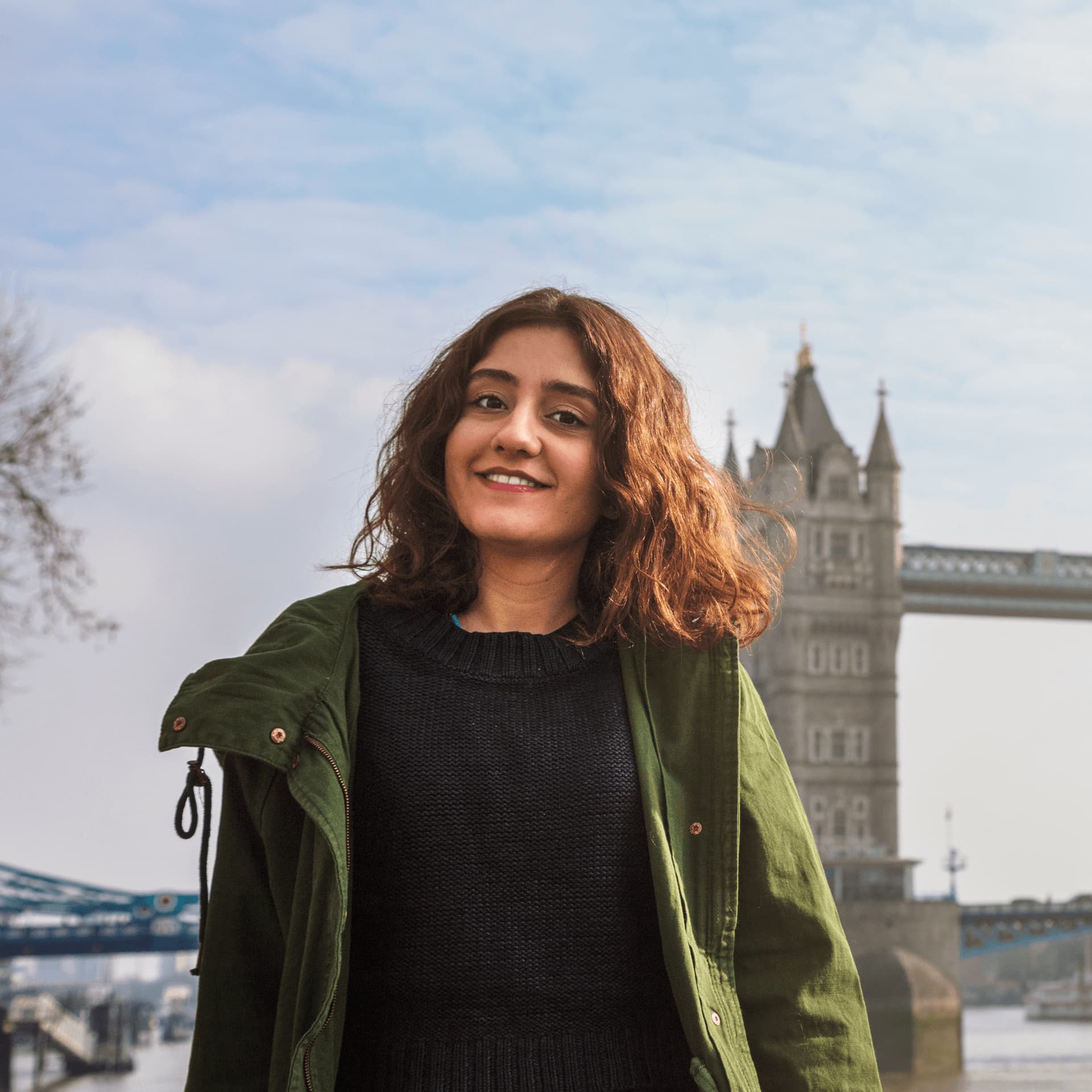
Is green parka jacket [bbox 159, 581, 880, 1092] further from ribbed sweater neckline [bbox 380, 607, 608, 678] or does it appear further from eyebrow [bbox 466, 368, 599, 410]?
eyebrow [bbox 466, 368, 599, 410]

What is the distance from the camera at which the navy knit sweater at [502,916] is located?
988mm

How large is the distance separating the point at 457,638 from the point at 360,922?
228mm

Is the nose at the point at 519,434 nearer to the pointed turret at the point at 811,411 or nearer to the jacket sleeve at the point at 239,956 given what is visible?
the jacket sleeve at the point at 239,956

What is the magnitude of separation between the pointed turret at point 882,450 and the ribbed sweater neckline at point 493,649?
2390 centimetres

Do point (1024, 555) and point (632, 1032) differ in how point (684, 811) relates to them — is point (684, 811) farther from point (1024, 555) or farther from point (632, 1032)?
point (1024, 555)

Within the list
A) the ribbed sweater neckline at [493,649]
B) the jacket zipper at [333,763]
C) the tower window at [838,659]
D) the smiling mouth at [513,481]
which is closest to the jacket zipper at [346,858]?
the jacket zipper at [333,763]

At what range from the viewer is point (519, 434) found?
3.64ft

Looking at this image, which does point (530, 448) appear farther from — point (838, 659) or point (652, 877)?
point (838, 659)

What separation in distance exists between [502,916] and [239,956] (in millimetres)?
201

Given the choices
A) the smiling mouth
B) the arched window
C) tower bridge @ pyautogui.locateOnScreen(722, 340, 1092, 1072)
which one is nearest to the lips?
the smiling mouth

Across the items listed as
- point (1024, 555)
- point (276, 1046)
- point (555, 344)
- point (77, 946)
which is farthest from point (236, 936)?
point (1024, 555)

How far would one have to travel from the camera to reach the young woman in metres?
0.98

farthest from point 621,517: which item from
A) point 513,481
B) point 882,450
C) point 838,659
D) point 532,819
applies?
point 882,450

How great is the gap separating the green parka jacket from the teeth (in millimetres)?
152
